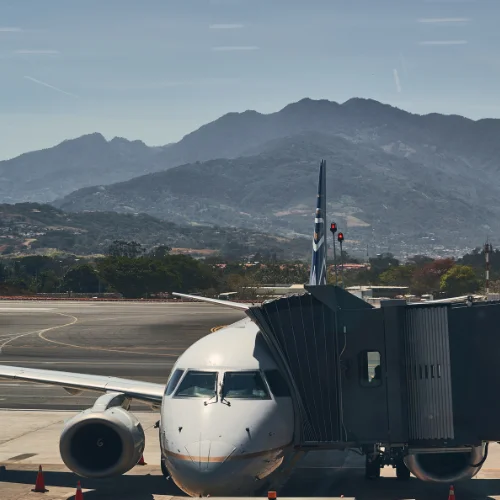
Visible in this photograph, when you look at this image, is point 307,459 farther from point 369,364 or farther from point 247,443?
point 247,443

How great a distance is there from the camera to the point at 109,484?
23250 millimetres

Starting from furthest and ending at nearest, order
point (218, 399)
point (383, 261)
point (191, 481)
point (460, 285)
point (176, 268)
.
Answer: point (383, 261) < point (176, 268) < point (460, 285) < point (218, 399) < point (191, 481)

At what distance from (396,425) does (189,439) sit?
15.6ft

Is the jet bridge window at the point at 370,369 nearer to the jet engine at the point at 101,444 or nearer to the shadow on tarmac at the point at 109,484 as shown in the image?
the shadow on tarmac at the point at 109,484

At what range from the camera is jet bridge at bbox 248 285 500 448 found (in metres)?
20.1

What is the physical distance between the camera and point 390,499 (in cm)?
2120

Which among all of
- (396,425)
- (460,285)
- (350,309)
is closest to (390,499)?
(396,425)

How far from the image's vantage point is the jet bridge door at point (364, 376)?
20.3 m

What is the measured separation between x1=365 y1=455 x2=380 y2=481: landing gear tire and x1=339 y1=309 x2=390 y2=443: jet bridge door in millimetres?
3087

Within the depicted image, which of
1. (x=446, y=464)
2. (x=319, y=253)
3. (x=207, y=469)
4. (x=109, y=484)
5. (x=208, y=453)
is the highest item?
(x=319, y=253)

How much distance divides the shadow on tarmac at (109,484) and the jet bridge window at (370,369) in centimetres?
516

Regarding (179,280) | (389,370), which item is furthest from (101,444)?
(179,280)

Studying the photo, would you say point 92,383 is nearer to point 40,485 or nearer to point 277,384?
point 40,485

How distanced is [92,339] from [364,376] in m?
49.5
